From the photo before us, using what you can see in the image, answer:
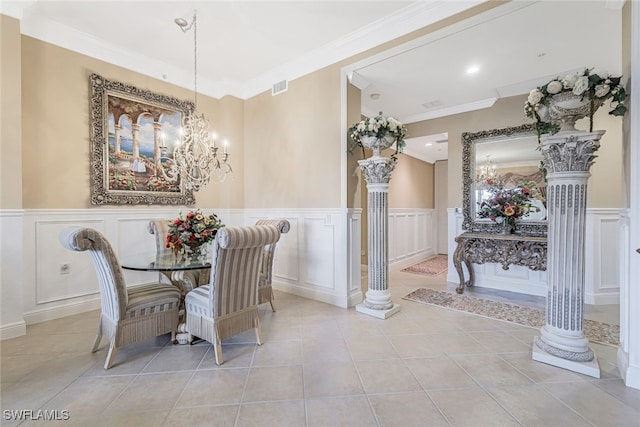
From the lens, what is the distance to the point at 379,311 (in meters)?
3.13

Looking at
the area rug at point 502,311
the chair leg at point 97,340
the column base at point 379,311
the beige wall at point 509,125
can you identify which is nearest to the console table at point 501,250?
the area rug at point 502,311

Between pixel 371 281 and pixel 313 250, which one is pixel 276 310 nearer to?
pixel 313 250

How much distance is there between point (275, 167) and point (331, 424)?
10.9 feet

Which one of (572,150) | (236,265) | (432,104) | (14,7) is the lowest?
(236,265)

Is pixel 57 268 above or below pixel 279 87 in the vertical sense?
below

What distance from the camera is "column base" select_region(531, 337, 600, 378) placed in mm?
Result: 1981

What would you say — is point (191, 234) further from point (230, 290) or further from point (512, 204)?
point (512, 204)

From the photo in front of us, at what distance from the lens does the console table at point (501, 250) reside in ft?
11.7

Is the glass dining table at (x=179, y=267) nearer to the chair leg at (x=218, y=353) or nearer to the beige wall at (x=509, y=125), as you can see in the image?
the chair leg at (x=218, y=353)

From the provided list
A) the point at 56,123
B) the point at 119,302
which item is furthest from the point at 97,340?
the point at 56,123

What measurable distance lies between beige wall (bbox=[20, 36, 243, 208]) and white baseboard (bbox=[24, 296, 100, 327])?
115cm

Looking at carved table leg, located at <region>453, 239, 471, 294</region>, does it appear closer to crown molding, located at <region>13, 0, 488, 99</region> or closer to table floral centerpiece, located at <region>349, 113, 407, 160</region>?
table floral centerpiece, located at <region>349, 113, 407, 160</region>

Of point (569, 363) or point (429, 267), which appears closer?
point (569, 363)

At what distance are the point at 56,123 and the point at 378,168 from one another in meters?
3.69
